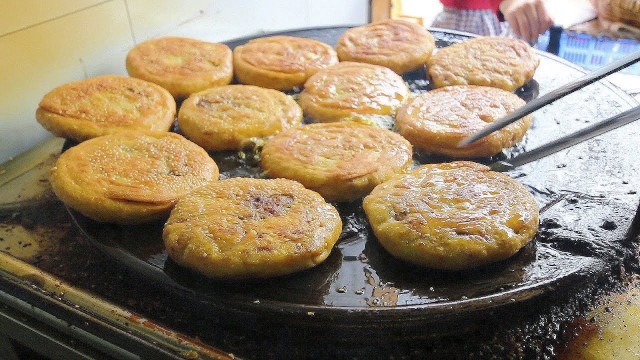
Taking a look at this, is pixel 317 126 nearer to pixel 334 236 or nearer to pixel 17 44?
pixel 334 236

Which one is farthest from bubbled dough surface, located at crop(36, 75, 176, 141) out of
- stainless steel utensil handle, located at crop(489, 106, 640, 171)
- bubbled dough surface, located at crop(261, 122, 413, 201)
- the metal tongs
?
stainless steel utensil handle, located at crop(489, 106, 640, 171)

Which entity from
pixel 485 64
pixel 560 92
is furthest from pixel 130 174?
pixel 485 64

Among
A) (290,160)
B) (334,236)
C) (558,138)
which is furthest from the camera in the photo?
(558,138)

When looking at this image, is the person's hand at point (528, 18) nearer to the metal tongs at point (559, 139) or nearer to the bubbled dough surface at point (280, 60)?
the bubbled dough surface at point (280, 60)

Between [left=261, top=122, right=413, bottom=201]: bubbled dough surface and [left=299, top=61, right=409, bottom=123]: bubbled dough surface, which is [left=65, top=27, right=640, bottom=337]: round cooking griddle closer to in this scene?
[left=261, top=122, right=413, bottom=201]: bubbled dough surface

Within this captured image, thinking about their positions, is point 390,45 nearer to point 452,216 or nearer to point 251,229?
point 452,216

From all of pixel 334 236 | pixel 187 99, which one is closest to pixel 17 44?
pixel 187 99
